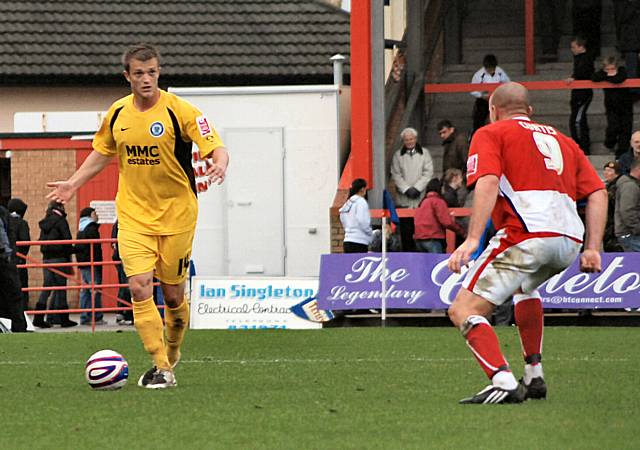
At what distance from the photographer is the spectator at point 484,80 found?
26.2 m

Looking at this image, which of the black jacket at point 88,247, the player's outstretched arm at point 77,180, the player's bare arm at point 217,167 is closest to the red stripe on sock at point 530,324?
the player's bare arm at point 217,167

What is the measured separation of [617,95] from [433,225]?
5256mm

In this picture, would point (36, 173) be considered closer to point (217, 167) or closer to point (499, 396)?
point (217, 167)

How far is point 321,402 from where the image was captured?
9.33 meters

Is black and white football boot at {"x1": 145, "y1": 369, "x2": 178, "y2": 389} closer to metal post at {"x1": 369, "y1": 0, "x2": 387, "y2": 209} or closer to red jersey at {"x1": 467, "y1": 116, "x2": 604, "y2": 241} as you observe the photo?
red jersey at {"x1": 467, "y1": 116, "x2": 604, "y2": 241}

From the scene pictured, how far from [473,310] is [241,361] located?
176 inches

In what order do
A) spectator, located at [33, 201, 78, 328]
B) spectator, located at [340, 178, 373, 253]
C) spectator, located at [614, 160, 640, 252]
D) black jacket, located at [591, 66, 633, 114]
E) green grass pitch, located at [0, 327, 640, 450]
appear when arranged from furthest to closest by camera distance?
black jacket, located at [591, 66, 633, 114]
spectator, located at [33, 201, 78, 328]
spectator, located at [340, 178, 373, 253]
spectator, located at [614, 160, 640, 252]
green grass pitch, located at [0, 327, 640, 450]

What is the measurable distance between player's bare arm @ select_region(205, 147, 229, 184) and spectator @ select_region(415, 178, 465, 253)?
1134cm

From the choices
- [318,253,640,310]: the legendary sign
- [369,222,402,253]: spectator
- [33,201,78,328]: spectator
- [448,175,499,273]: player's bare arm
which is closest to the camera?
[448,175,499,273]: player's bare arm

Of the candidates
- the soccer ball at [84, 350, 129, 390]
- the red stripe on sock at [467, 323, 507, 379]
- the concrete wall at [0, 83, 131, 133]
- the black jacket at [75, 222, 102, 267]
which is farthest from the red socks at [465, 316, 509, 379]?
the concrete wall at [0, 83, 131, 133]

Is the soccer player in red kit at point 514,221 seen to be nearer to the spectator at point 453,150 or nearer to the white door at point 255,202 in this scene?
the spectator at point 453,150

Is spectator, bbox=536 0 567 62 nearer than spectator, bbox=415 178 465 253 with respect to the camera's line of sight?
No

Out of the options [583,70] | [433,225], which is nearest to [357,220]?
[433,225]

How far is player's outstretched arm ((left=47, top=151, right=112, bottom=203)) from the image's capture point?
34.8 ft
